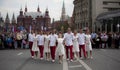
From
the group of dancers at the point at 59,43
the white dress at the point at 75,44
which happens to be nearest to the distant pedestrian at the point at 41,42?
the group of dancers at the point at 59,43

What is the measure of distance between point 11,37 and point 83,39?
51.9ft

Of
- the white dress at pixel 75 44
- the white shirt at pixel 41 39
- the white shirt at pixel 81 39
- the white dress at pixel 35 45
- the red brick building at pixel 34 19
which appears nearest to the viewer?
the white dress at pixel 75 44

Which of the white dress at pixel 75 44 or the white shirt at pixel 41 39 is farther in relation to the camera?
the white shirt at pixel 41 39

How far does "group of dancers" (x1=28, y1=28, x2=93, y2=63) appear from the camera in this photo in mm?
18656

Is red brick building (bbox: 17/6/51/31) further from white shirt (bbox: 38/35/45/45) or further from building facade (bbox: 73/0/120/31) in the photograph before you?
white shirt (bbox: 38/35/45/45)

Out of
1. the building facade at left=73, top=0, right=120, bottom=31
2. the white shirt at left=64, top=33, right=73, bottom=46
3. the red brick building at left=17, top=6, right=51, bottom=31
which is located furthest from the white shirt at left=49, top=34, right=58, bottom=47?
the red brick building at left=17, top=6, right=51, bottom=31

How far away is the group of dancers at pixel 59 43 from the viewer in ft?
61.2

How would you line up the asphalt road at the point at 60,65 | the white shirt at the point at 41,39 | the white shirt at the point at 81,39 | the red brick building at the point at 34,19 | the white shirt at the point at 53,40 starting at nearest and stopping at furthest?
the asphalt road at the point at 60,65, the white shirt at the point at 53,40, the white shirt at the point at 41,39, the white shirt at the point at 81,39, the red brick building at the point at 34,19

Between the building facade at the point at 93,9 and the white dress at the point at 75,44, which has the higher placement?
the building facade at the point at 93,9

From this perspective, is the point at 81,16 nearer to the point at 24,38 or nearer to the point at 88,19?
the point at 88,19

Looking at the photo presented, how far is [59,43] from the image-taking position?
18562 millimetres

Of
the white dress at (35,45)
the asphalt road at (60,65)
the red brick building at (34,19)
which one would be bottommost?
the asphalt road at (60,65)

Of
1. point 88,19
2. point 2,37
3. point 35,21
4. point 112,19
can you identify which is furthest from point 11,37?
point 35,21

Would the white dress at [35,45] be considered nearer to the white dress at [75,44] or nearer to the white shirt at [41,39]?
the white shirt at [41,39]
